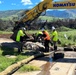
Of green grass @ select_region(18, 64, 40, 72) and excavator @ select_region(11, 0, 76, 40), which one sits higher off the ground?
excavator @ select_region(11, 0, 76, 40)

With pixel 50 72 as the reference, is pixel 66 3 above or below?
above

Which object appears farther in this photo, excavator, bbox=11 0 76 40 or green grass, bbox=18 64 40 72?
excavator, bbox=11 0 76 40

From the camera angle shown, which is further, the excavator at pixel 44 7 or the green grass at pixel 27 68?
the excavator at pixel 44 7

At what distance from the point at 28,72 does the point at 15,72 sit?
0.63 meters

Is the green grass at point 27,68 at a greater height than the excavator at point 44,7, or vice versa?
the excavator at point 44,7

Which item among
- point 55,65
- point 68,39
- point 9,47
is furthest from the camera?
point 68,39

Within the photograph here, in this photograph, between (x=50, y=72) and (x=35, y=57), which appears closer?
(x=50, y=72)

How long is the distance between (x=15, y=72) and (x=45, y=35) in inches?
331

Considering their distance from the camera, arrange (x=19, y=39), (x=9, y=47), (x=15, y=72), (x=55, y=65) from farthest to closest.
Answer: (x=9, y=47) < (x=19, y=39) < (x=55, y=65) < (x=15, y=72)

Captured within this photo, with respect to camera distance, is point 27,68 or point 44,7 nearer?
point 27,68

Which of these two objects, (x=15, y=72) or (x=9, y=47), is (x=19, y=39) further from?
(x=15, y=72)

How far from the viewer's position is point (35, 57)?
768 inches

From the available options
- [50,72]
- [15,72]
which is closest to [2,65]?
[15,72]

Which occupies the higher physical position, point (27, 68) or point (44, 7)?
point (44, 7)
